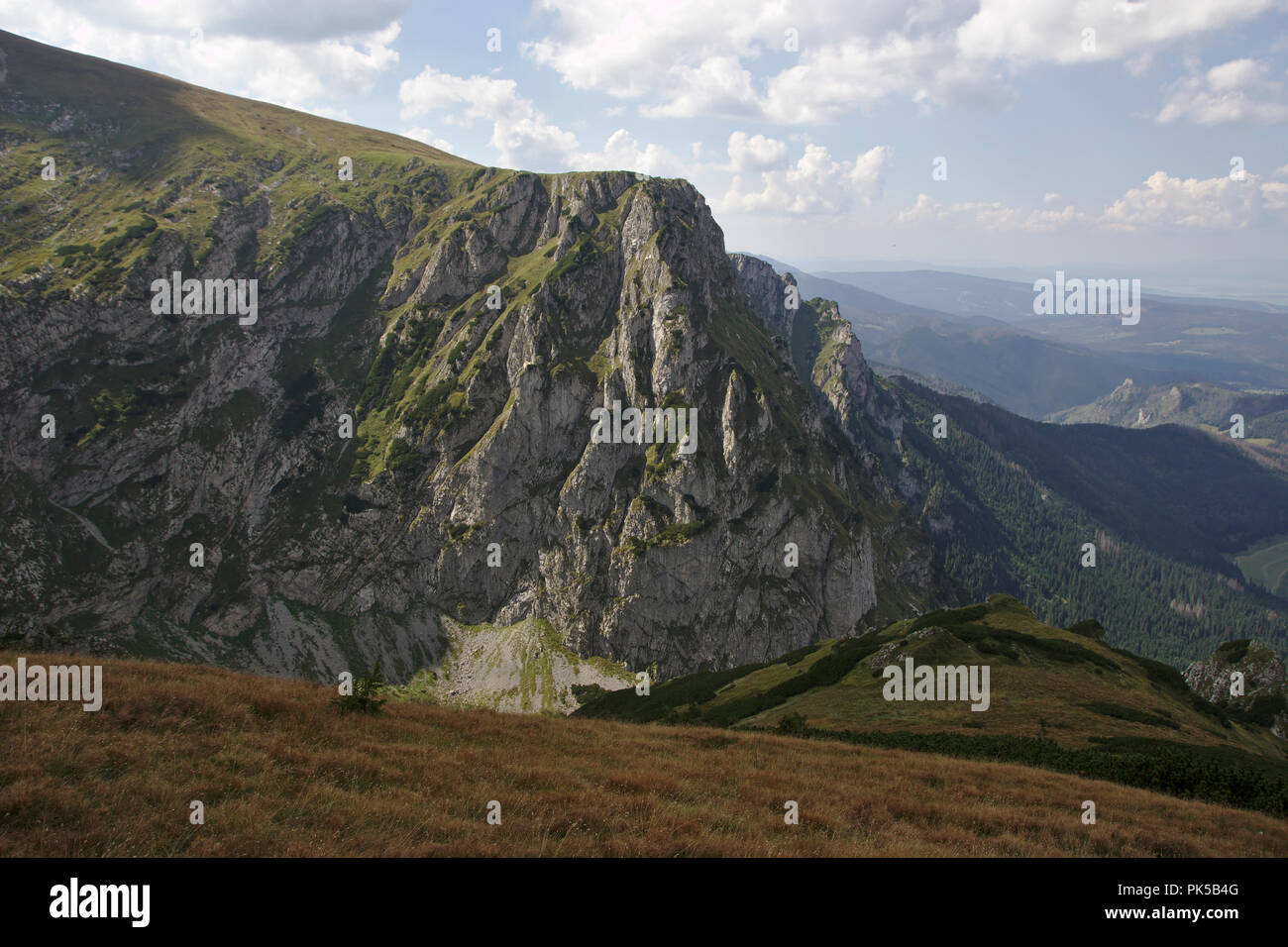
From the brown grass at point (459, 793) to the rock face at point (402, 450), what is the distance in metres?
132

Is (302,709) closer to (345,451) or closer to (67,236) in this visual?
(345,451)

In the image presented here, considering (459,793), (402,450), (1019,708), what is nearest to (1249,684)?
(1019,708)

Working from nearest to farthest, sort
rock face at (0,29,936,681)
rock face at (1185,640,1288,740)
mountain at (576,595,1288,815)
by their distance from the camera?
mountain at (576,595,1288,815) → rock face at (1185,640,1288,740) → rock face at (0,29,936,681)

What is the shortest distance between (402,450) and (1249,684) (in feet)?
568

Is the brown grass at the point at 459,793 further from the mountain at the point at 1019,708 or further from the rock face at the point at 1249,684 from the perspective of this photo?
the rock face at the point at 1249,684

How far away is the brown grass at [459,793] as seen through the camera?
11.1m

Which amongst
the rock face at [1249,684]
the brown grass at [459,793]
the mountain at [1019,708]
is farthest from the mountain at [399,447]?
the brown grass at [459,793]

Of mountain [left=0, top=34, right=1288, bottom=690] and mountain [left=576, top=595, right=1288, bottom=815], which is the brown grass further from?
mountain [left=0, top=34, right=1288, bottom=690]

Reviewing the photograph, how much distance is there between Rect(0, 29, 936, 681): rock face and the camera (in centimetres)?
13250

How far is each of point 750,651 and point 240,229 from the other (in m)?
196

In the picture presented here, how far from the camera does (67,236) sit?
15738 cm

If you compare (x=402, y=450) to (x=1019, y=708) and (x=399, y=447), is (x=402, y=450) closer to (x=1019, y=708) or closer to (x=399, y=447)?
(x=399, y=447)

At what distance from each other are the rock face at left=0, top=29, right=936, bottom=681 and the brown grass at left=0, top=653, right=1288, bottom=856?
132 meters

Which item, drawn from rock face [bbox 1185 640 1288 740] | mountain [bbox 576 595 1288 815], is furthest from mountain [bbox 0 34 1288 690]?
mountain [bbox 576 595 1288 815]
